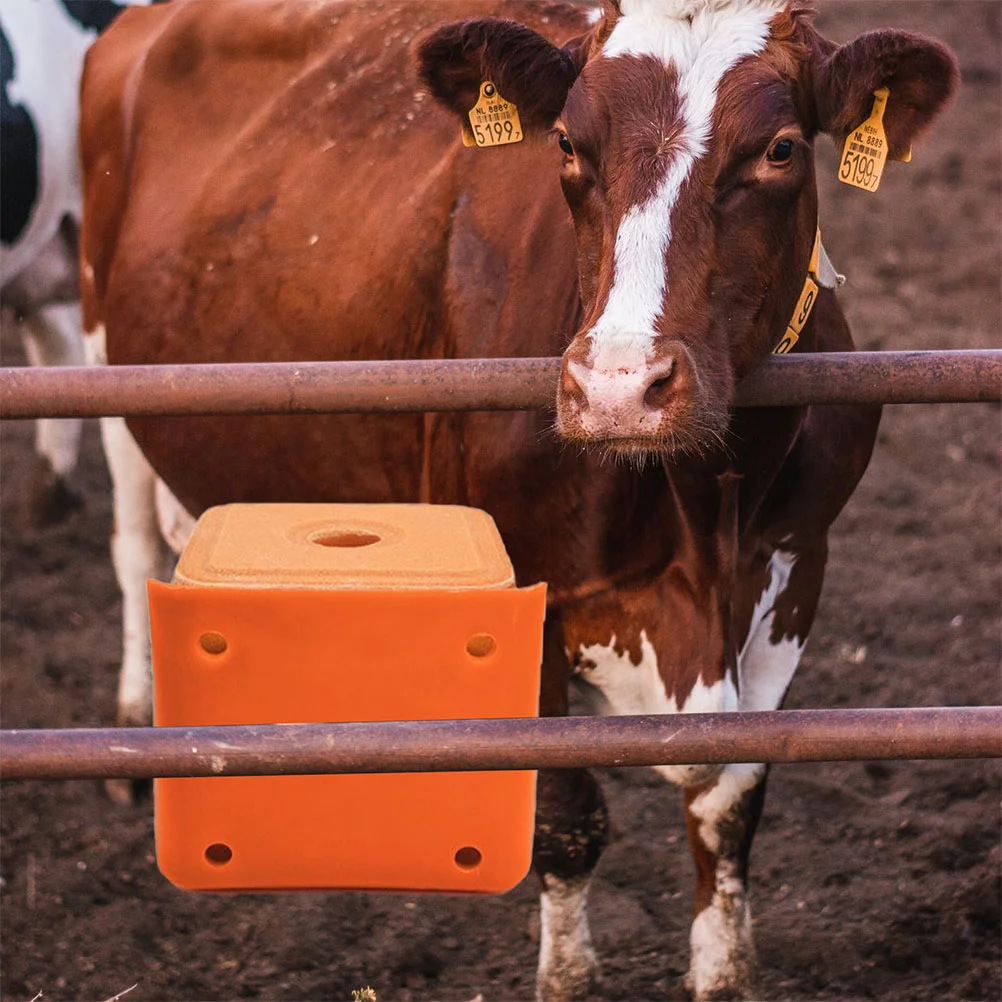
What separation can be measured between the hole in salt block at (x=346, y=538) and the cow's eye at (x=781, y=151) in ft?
2.64

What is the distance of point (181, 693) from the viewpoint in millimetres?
2037

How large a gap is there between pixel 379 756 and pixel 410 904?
1697 millimetres

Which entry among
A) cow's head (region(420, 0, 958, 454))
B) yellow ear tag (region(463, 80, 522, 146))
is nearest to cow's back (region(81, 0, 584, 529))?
yellow ear tag (region(463, 80, 522, 146))

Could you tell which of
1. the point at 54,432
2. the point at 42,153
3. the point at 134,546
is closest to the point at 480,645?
the point at 134,546

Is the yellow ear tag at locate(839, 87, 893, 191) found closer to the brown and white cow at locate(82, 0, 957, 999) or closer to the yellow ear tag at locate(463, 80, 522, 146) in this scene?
the brown and white cow at locate(82, 0, 957, 999)

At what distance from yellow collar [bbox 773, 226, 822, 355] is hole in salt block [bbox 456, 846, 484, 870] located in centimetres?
93

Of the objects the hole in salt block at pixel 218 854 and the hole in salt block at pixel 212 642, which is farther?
the hole in salt block at pixel 218 854

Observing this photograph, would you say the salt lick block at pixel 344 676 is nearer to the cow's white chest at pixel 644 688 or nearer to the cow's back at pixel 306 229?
the cow's white chest at pixel 644 688

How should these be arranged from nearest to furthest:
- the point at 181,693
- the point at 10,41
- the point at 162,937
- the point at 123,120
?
the point at 181,693 < the point at 162,937 < the point at 123,120 < the point at 10,41

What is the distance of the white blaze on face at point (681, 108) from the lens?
200 centimetres

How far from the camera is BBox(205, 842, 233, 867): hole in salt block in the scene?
2154mm

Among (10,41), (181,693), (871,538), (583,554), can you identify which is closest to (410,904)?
(583,554)

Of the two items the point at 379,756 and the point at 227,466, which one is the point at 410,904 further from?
the point at 379,756

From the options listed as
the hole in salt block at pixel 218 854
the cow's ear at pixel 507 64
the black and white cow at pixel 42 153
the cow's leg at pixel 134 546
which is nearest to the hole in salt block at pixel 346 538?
the hole in salt block at pixel 218 854
